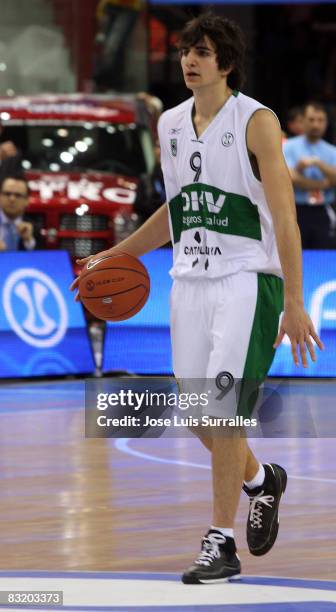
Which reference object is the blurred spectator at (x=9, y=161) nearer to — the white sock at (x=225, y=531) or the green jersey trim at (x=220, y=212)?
the green jersey trim at (x=220, y=212)

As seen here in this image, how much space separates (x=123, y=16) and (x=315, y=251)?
16598 mm

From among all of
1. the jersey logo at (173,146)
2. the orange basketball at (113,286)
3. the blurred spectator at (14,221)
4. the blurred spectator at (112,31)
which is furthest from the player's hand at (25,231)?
the blurred spectator at (112,31)

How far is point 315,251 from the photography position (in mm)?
15422

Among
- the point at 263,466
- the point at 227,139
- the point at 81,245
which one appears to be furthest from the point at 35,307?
the point at 227,139

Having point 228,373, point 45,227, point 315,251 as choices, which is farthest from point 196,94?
point 45,227

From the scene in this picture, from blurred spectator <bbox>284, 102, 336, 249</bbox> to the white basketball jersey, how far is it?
9.43 metres

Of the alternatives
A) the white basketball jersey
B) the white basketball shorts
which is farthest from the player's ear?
the white basketball shorts

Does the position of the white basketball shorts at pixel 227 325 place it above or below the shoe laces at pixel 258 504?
above

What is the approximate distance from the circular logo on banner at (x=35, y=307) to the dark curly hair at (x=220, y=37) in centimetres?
799

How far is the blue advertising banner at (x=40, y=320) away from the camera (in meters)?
15.3

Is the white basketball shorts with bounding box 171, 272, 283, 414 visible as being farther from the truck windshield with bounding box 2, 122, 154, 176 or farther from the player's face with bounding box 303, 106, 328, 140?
the truck windshield with bounding box 2, 122, 154, 176

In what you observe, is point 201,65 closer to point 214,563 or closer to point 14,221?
point 214,563

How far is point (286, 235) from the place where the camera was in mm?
7164

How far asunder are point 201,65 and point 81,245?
11932mm
